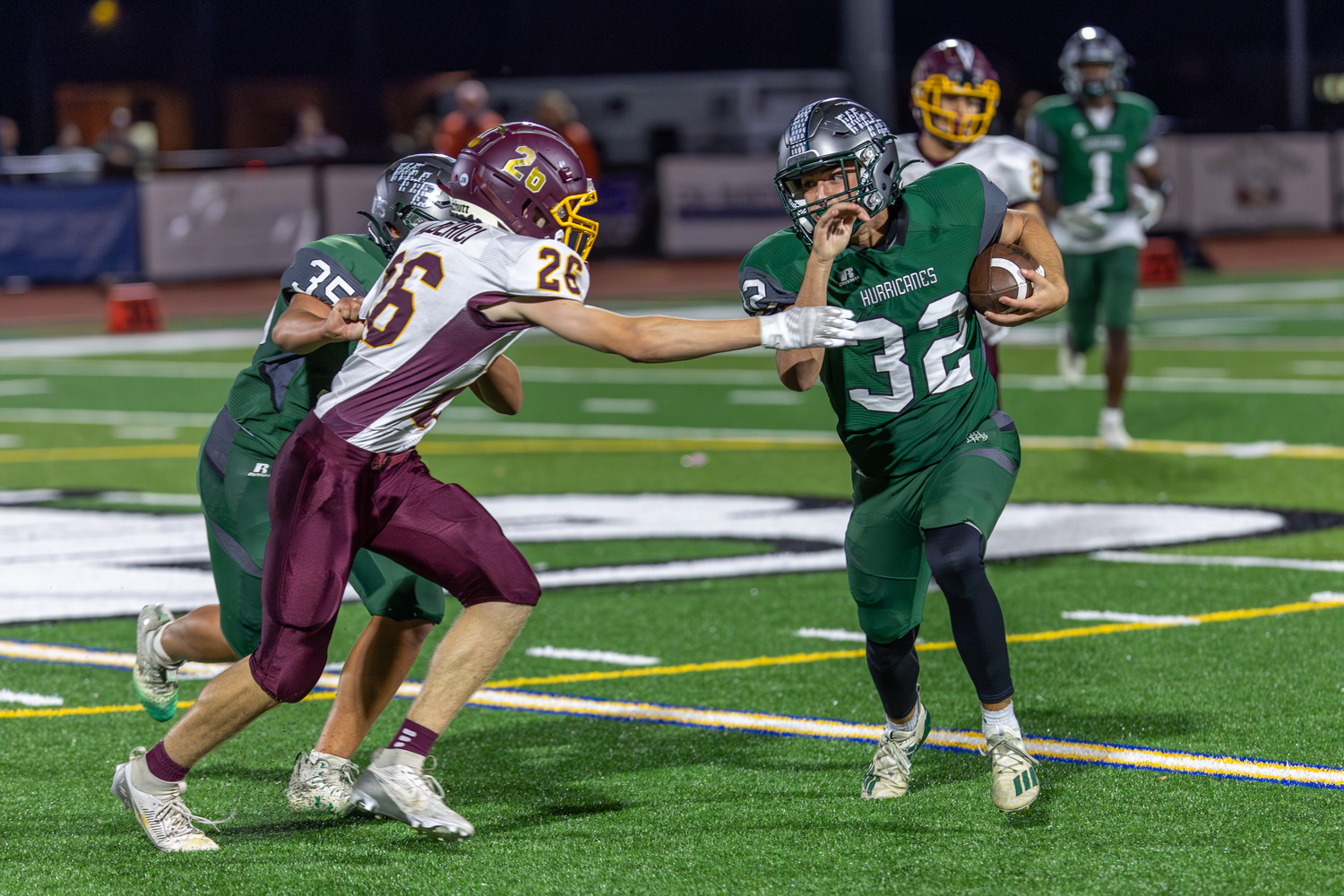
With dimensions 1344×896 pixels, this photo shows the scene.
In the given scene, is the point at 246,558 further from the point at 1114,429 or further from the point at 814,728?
the point at 1114,429

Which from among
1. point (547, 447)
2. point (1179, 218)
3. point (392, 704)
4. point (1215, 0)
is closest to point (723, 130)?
point (1179, 218)

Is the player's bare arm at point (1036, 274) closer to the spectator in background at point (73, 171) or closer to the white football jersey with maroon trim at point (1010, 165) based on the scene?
the white football jersey with maroon trim at point (1010, 165)

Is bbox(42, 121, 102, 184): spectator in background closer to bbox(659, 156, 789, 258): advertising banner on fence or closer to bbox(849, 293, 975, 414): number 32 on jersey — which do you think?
bbox(659, 156, 789, 258): advertising banner on fence

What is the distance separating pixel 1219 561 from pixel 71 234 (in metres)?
17.9

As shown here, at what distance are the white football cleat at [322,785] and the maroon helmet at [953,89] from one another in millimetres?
3632

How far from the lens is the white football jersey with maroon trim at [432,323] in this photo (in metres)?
4.39

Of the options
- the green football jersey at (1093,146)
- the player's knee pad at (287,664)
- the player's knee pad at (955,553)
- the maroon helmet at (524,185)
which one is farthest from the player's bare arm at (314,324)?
the green football jersey at (1093,146)

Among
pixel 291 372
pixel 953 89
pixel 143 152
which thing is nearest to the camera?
pixel 291 372

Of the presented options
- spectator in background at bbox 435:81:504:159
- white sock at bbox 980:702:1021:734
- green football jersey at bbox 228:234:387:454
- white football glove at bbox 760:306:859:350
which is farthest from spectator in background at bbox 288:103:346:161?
white football glove at bbox 760:306:859:350

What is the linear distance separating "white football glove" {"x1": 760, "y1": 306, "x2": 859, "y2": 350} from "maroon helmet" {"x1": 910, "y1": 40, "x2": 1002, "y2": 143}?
Answer: 3277 mm

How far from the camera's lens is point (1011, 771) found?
15.0 feet

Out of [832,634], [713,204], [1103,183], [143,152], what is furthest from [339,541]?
[143,152]

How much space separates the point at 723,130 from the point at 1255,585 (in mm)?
24568

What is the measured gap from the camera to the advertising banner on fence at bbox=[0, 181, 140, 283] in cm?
2267
